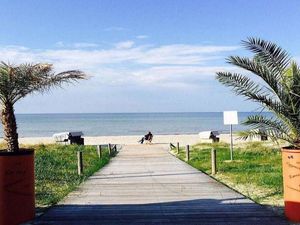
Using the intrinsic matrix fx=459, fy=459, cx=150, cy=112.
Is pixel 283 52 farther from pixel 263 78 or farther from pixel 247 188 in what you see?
pixel 247 188

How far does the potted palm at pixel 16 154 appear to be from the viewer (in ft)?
22.4

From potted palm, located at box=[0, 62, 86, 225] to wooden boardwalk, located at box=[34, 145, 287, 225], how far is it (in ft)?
1.57

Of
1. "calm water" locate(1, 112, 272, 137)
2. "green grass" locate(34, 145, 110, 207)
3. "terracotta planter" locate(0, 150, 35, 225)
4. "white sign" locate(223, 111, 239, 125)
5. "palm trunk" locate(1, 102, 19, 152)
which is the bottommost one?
"green grass" locate(34, 145, 110, 207)

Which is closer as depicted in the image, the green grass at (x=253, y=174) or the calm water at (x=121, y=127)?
the green grass at (x=253, y=174)

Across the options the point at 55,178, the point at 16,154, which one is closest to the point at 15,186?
the point at 16,154

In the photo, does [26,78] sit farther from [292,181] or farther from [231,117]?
[231,117]

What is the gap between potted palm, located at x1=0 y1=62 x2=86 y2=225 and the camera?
6824 mm

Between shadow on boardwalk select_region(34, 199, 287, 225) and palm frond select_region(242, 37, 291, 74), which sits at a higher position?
palm frond select_region(242, 37, 291, 74)

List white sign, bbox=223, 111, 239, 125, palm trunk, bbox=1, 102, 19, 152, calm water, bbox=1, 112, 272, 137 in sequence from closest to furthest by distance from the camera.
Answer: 1. palm trunk, bbox=1, 102, 19, 152
2. white sign, bbox=223, 111, 239, 125
3. calm water, bbox=1, 112, 272, 137

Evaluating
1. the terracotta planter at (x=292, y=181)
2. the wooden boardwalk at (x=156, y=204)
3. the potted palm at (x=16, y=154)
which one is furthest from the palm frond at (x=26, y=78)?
the terracotta planter at (x=292, y=181)

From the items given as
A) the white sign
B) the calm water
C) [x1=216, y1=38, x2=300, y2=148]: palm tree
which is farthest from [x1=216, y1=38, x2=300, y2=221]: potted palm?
the calm water

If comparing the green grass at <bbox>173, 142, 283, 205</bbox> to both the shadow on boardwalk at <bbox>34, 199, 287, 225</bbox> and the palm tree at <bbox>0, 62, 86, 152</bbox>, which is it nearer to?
the shadow on boardwalk at <bbox>34, 199, 287, 225</bbox>

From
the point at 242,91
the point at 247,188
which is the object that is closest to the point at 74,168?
the point at 247,188

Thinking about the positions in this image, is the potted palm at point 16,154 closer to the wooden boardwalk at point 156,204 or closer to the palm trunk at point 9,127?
the palm trunk at point 9,127
